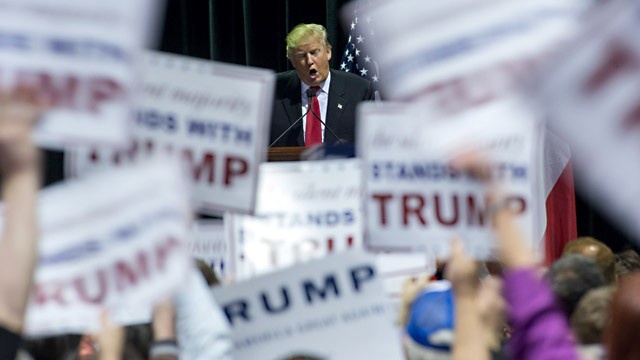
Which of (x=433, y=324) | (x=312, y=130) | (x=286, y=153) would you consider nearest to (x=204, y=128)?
(x=433, y=324)

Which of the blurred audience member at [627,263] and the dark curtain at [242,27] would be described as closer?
the blurred audience member at [627,263]

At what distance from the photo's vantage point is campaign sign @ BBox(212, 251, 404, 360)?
2.82 m

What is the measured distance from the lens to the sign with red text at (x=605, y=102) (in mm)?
1949

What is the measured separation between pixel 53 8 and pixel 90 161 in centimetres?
85

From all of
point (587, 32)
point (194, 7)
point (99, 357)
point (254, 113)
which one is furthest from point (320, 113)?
point (587, 32)

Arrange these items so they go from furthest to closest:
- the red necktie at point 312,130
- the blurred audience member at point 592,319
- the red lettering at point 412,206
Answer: the red necktie at point 312,130
the red lettering at point 412,206
the blurred audience member at point 592,319

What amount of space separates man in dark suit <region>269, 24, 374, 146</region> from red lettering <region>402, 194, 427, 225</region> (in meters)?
3.22

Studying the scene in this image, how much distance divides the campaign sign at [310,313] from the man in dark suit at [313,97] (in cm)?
340

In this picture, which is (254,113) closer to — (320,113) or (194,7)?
(320,113)

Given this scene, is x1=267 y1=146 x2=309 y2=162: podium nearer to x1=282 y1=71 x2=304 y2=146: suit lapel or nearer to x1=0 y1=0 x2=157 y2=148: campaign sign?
x1=282 y1=71 x2=304 y2=146: suit lapel

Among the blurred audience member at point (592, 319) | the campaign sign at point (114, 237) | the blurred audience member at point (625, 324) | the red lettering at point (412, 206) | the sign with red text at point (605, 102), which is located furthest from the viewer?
the red lettering at point (412, 206)

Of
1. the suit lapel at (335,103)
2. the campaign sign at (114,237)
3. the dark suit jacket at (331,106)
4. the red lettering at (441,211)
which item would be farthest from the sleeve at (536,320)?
the suit lapel at (335,103)

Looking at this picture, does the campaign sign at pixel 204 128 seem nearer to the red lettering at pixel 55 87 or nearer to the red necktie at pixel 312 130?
the red lettering at pixel 55 87

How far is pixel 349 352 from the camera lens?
2828 millimetres
